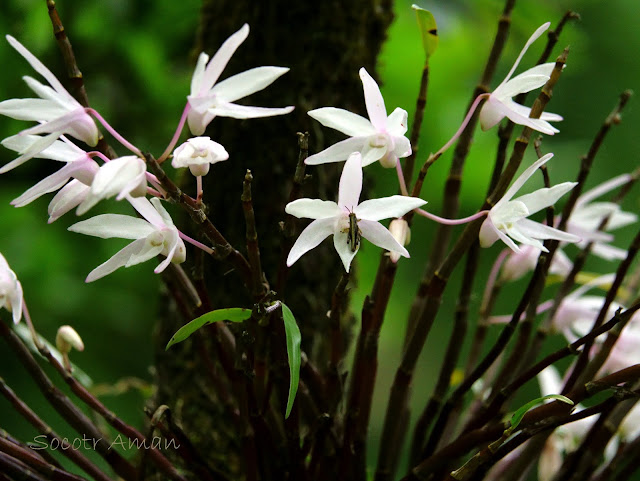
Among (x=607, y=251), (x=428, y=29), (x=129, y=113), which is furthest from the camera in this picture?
(x=129, y=113)

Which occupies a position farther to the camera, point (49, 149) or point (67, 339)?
point (67, 339)

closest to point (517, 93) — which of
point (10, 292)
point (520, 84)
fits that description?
point (520, 84)

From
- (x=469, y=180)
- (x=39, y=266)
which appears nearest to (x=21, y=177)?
(x=39, y=266)

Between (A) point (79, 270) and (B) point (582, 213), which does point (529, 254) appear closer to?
(B) point (582, 213)

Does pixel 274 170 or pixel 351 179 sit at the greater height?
pixel 351 179

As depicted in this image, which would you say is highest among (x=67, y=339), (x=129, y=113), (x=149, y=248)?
(x=149, y=248)

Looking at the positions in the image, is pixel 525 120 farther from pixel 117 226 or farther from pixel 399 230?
pixel 117 226

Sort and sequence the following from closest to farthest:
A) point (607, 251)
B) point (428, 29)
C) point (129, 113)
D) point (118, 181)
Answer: point (118, 181) → point (428, 29) → point (607, 251) → point (129, 113)
